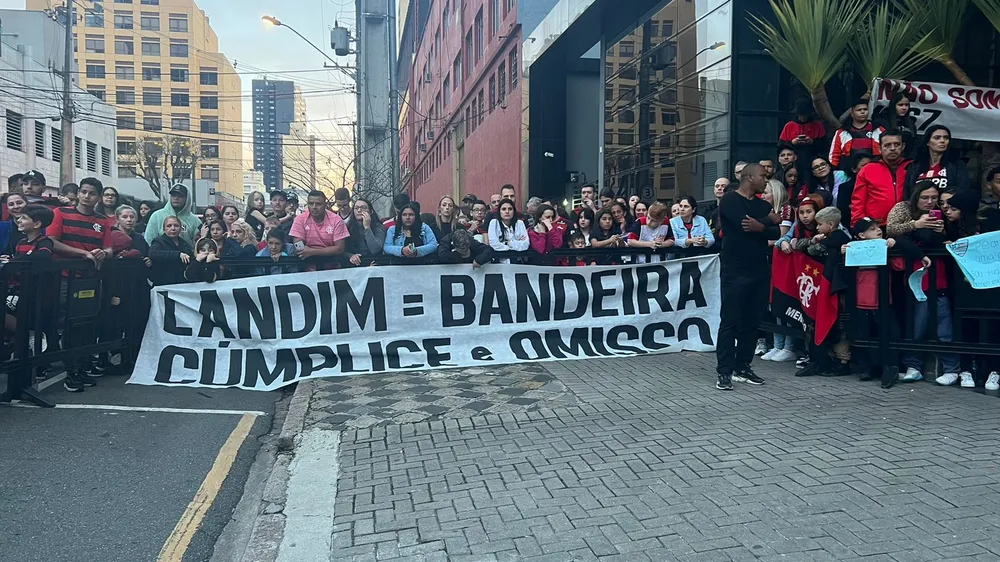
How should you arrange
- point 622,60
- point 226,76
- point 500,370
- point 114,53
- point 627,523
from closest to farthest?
point 627,523, point 500,370, point 622,60, point 114,53, point 226,76

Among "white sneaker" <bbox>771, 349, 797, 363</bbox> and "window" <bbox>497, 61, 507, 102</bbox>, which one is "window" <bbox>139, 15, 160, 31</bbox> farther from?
"white sneaker" <bbox>771, 349, 797, 363</bbox>

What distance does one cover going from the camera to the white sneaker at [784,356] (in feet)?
25.9

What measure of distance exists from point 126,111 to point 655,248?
112 m

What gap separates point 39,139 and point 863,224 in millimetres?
40474

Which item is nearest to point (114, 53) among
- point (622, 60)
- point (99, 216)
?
point (622, 60)

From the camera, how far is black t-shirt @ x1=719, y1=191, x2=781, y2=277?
643 centimetres

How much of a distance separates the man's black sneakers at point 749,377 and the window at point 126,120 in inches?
4339

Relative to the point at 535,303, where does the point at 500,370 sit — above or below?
below

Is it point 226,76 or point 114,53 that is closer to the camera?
point 114,53

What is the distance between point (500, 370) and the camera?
25.0 feet

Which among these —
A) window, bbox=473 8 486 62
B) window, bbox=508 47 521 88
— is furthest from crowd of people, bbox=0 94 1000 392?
window, bbox=473 8 486 62

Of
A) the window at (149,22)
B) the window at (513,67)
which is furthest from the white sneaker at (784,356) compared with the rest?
the window at (149,22)

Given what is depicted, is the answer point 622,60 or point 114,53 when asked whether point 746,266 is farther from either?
point 114,53

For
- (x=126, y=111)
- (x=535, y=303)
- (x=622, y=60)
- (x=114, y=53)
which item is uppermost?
(x=114, y=53)
